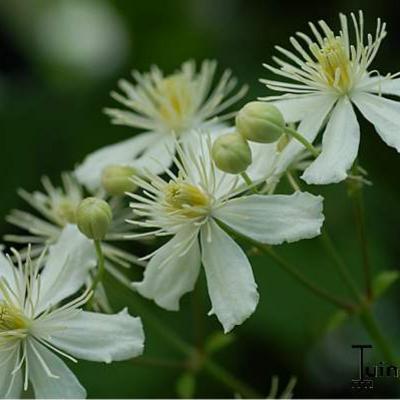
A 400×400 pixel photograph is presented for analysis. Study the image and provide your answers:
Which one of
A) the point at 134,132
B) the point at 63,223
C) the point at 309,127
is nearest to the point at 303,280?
the point at 309,127

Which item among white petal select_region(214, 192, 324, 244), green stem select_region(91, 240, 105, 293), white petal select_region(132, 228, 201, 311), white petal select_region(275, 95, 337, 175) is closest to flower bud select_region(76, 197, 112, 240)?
green stem select_region(91, 240, 105, 293)

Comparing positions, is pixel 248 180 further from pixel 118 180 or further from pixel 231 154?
pixel 118 180

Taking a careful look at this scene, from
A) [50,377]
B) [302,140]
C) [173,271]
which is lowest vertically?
[50,377]

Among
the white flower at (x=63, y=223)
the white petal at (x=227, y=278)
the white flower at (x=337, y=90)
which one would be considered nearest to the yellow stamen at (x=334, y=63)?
A: the white flower at (x=337, y=90)

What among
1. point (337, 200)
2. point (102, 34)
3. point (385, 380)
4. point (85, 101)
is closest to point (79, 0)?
point (102, 34)

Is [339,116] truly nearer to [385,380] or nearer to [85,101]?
[385,380]

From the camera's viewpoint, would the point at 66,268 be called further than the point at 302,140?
Yes

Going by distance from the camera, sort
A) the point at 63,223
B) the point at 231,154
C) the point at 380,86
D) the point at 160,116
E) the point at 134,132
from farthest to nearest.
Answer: the point at 134,132, the point at 160,116, the point at 63,223, the point at 380,86, the point at 231,154
